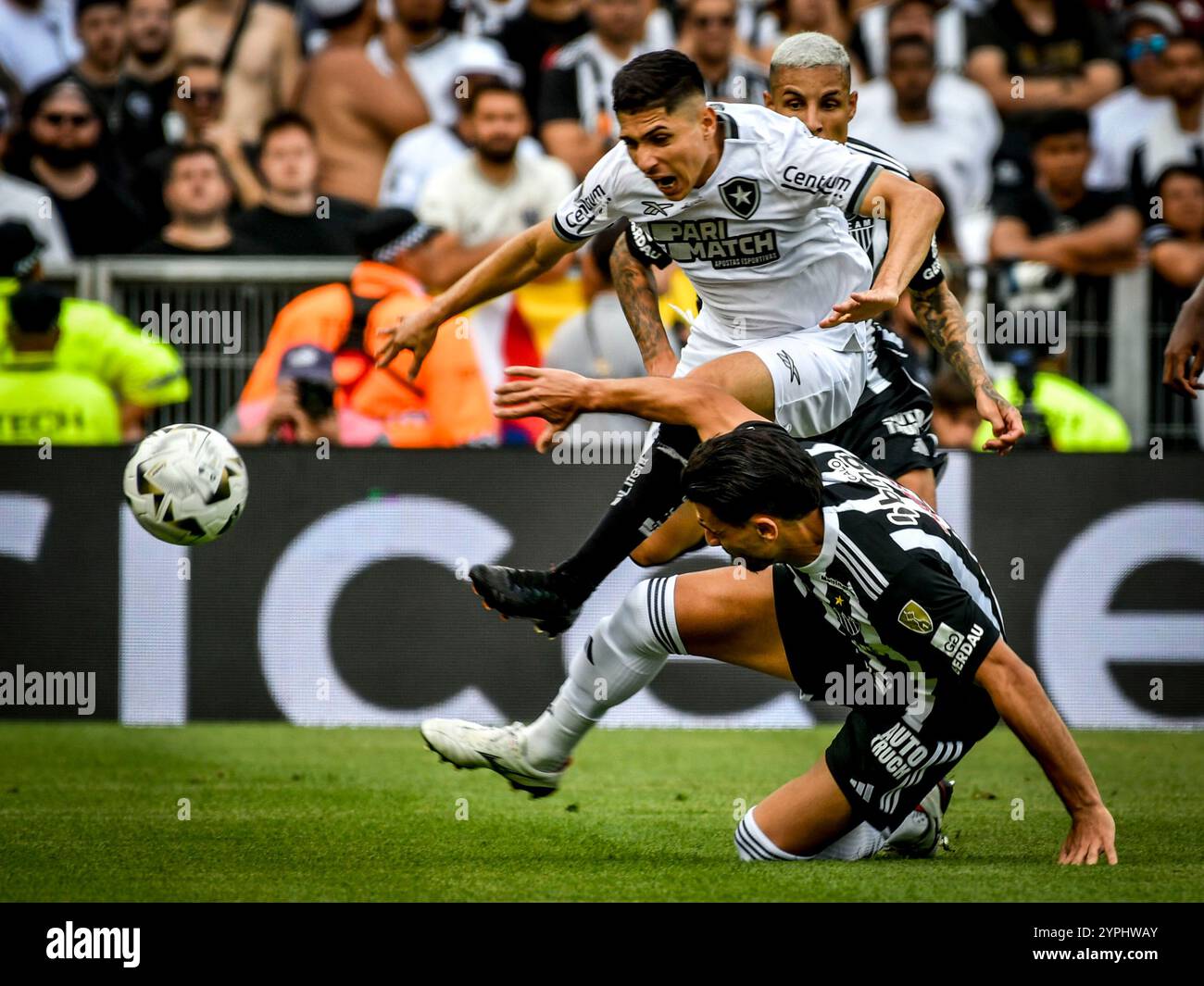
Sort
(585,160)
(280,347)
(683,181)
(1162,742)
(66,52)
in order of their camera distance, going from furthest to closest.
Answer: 1. (66,52)
2. (585,160)
3. (280,347)
4. (1162,742)
5. (683,181)

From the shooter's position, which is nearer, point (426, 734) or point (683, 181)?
Result: point (683, 181)

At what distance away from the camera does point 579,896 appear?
5066mm

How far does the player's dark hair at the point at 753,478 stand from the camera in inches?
209

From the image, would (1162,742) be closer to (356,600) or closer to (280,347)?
(356,600)

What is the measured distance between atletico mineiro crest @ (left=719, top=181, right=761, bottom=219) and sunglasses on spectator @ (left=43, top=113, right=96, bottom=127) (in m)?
7.06

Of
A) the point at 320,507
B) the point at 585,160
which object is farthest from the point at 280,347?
the point at 585,160

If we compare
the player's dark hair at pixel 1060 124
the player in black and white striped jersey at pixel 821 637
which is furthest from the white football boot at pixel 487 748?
the player's dark hair at pixel 1060 124

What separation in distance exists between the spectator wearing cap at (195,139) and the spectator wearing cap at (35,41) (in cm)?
90

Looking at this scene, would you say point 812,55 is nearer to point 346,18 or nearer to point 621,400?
point 621,400

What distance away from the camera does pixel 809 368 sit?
6.27m

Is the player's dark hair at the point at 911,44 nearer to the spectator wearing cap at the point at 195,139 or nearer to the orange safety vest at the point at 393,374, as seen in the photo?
the orange safety vest at the point at 393,374

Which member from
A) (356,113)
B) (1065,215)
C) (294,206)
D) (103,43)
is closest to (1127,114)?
(1065,215)

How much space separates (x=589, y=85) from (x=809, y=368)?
612cm

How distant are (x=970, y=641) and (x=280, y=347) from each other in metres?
6.03
